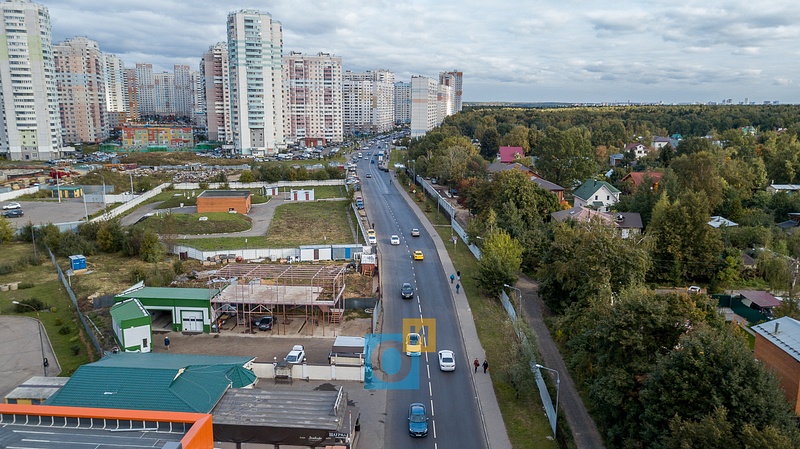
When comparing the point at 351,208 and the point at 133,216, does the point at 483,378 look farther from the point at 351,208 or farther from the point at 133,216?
the point at 133,216

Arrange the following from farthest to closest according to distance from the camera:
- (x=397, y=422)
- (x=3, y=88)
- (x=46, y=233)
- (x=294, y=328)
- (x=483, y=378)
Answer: (x=3, y=88) → (x=46, y=233) → (x=294, y=328) → (x=483, y=378) → (x=397, y=422)

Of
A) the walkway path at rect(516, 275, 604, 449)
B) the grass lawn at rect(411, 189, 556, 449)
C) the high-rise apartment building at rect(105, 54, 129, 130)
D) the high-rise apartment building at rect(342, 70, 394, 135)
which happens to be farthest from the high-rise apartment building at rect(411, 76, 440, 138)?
the walkway path at rect(516, 275, 604, 449)

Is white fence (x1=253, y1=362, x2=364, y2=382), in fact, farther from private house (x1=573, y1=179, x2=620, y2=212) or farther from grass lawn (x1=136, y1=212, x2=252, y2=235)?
private house (x1=573, y1=179, x2=620, y2=212)

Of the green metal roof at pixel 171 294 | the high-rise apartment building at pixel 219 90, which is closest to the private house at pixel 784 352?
the green metal roof at pixel 171 294

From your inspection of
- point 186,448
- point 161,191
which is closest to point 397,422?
point 186,448

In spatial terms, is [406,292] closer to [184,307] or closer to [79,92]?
[184,307]

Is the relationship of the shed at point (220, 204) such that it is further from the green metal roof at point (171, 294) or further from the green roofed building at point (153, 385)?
the green roofed building at point (153, 385)
